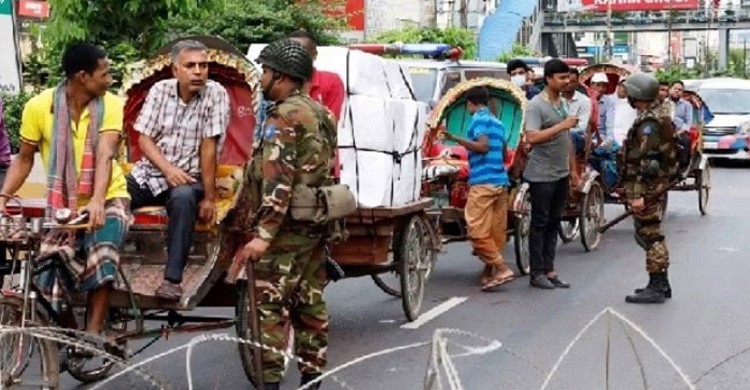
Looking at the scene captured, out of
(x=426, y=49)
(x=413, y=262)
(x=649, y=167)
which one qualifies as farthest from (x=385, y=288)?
(x=426, y=49)

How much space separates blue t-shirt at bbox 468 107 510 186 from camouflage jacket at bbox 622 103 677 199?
113 centimetres

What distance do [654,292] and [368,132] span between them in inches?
124

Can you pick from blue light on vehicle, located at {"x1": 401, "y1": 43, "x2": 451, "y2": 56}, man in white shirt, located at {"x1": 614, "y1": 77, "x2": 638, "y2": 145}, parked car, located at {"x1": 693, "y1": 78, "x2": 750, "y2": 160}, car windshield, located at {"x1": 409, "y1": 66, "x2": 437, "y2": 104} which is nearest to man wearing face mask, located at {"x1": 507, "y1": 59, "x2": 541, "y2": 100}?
blue light on vehicle, located at {"x1": 401, "y1": 43, "x2": 451, "y2": 56}

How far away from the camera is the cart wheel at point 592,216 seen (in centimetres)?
1414

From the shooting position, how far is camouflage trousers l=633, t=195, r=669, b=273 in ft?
34.4

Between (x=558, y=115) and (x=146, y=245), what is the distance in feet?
15.1

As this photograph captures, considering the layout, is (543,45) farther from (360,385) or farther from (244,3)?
(360,385)

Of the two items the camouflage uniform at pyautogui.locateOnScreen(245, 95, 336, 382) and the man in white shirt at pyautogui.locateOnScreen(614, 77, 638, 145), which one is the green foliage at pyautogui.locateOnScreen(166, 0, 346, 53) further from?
the camouflage uniform at pyautogui.locateOnScreen(245, 95, 336, 382)

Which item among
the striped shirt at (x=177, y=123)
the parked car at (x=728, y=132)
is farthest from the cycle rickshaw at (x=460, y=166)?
the parked car at (x=728, y=132)

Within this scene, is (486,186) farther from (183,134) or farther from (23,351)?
(23,351)

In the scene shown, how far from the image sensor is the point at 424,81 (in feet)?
51.9

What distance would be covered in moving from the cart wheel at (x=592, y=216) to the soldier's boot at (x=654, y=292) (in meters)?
3.41

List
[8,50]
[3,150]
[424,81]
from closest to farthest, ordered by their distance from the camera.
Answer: [3,150] → [8,50] → [424,81]

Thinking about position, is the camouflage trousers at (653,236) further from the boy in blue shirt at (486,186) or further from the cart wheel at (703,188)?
the cart wheel at (703,188)
